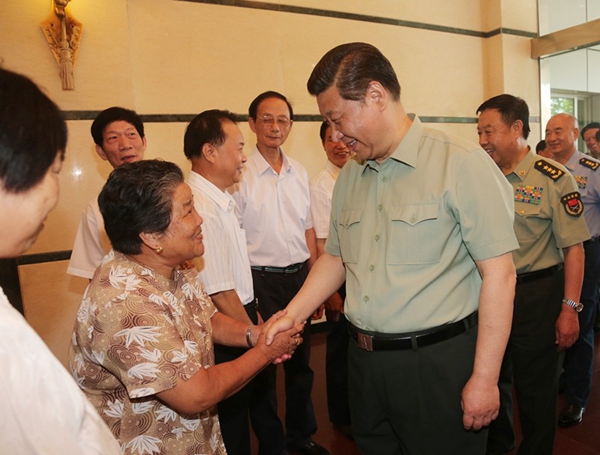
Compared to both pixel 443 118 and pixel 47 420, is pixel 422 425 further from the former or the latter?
pixel 443 118

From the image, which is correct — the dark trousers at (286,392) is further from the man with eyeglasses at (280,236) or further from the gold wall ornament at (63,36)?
the gold wall ornament at (63,36)

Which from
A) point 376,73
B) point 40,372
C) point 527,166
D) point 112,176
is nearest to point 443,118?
point 527,166

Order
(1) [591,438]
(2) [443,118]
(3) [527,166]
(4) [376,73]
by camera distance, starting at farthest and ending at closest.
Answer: (2) [443,118] < (1) [591,438] < (3) [527,166] < (4) [376,73]

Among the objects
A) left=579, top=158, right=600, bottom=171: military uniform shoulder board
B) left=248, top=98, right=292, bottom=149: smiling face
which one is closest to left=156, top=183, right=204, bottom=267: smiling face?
left=248, top=98, right=292, bottom=149: smiling face

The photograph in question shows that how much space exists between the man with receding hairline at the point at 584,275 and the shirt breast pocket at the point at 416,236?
2.07m

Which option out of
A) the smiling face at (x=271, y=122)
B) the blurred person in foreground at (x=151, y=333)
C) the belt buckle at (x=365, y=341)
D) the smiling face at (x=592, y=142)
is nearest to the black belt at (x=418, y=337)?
the belt buckle at (x=365, y=341)

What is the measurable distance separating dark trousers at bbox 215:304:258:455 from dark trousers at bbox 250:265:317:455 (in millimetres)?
293

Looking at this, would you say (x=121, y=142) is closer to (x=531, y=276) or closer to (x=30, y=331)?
(x=30, y=331)

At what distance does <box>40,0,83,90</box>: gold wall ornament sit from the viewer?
3.29m

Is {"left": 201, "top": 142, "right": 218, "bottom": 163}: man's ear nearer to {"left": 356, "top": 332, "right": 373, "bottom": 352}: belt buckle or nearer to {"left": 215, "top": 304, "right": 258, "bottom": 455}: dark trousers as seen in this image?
{"left": 215, "top": 304, "right": 258, "bottom": 455}: dark trousers

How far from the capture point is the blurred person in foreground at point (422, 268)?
137cm

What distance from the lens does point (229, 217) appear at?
7.08 feet

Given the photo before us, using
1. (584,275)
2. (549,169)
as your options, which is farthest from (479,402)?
(584,275)

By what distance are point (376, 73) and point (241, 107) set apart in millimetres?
2984
